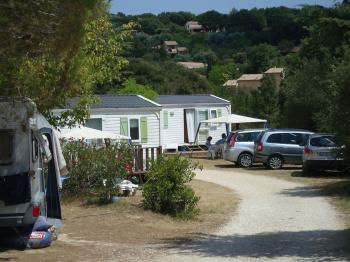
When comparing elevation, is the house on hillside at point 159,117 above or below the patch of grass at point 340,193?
above

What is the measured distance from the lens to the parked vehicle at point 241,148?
30312 millimetres

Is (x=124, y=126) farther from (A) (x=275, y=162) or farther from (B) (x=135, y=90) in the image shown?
(B) (x=135, y=90)

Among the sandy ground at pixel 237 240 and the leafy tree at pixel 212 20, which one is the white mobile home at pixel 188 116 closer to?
the sandy ground at pixel 237 240

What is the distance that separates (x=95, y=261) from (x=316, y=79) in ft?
86.7

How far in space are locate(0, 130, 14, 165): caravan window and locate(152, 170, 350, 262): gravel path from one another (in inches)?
106

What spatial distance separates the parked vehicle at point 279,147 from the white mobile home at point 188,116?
1092 cm

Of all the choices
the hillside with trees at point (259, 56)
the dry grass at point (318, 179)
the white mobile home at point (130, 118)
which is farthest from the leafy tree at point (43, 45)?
the white mobile home at point (130, 118)

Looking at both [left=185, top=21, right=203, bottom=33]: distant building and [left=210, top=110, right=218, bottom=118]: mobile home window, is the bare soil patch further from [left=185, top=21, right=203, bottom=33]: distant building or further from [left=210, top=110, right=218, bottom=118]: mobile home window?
A: [left=185, top=21, right=203, bottom=33]: distant building

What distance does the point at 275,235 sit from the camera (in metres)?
12.5

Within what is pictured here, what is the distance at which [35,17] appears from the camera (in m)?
7.68

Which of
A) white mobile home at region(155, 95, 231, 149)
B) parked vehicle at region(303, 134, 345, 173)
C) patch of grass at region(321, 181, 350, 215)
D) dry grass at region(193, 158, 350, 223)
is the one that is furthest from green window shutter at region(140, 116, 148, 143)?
patch of grass at region(321, 181, 350, 215)

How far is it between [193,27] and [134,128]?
443ft

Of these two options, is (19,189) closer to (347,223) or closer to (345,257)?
(345,257)

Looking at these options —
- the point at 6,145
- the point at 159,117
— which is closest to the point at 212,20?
the point at 159,117
